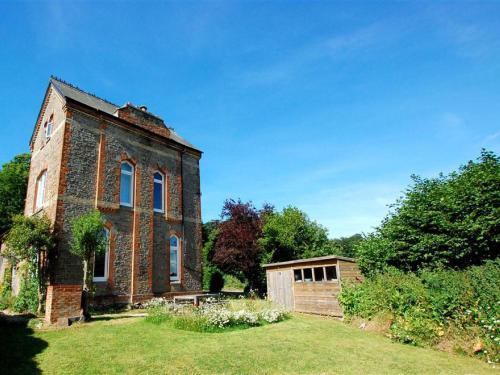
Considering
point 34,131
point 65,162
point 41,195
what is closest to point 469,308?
point 65,162

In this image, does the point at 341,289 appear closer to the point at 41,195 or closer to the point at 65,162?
the point at 65,162

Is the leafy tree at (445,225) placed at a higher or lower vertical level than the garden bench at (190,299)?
higher

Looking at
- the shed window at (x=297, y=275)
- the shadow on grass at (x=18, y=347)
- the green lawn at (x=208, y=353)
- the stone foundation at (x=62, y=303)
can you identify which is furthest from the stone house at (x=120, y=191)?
the shed window at (x=297, y=275)

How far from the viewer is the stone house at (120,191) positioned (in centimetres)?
1429

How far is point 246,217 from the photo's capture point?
887 inches

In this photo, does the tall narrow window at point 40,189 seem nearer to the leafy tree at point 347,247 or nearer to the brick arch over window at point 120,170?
the brick arch over window at point 120,170

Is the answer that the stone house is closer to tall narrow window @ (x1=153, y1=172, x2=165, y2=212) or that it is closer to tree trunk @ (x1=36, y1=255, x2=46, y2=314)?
tall narrow window @ (x1=153, y1=172, x2=165, y2=212)

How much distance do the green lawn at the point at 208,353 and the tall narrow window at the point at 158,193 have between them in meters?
8.56

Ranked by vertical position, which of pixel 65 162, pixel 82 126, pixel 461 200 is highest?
pixel 82 126

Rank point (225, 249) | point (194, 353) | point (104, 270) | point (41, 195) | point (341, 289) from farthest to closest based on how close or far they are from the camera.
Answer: point (225, 249) → point (41, 195) → point (104, 270) → point (341, 289) → point (194, 353)

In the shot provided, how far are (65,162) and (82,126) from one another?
205cm

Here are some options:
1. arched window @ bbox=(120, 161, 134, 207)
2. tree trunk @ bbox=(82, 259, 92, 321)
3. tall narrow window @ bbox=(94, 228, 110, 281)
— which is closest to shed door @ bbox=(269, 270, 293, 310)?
tall narrow window @ bbox=(94, 228, 110, 281)

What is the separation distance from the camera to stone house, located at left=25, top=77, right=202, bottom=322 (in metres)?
14.3

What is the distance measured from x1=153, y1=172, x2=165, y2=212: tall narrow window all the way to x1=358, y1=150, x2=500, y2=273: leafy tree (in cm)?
1105
